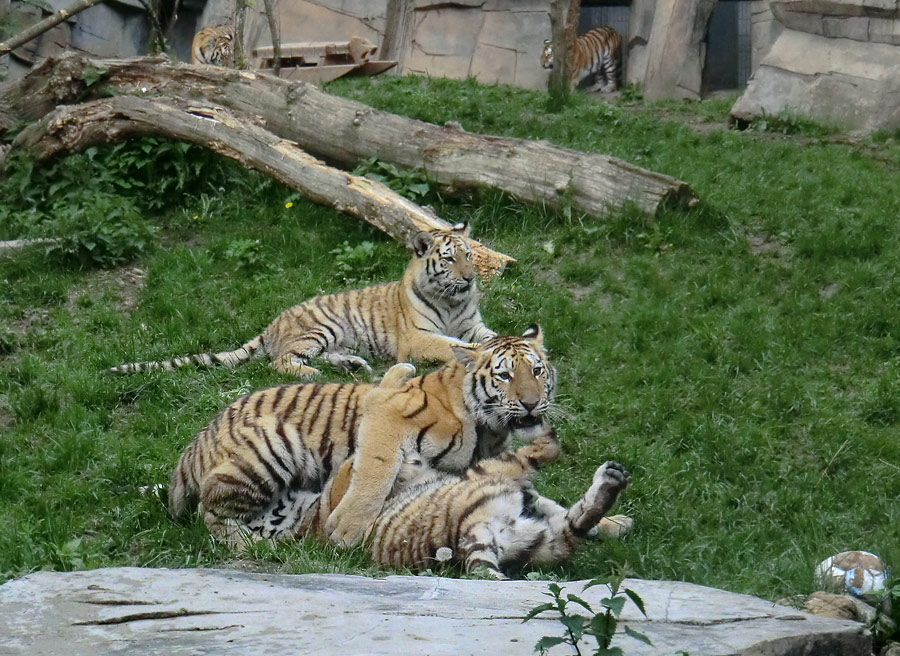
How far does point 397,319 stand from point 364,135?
289 centimetres

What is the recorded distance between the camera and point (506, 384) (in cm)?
553

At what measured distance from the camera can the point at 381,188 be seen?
960 cm

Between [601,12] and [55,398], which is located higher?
[601,12]

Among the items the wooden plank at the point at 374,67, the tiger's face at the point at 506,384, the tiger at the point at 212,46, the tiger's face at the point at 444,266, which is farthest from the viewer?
the tiger at the point at 212,46

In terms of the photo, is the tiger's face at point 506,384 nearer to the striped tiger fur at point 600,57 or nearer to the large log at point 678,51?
the large log at point 678,51

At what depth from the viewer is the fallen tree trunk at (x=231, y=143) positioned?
30.5 feet

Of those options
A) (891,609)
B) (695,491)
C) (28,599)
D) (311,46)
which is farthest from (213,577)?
(311,46)

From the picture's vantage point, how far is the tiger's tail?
7.41 metres

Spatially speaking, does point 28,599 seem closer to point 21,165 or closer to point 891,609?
point 891,609

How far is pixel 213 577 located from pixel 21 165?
307 inches

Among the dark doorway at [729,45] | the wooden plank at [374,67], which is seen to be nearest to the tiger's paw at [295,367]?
the wooden plank at [374,67]

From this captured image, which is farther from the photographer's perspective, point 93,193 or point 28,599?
point 93,193

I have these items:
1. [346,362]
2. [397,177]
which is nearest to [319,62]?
[397,177]

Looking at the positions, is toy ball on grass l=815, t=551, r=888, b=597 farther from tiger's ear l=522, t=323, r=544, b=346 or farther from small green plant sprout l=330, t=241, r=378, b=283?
small green plant sprout l=330, t=241, r=378, b=283
